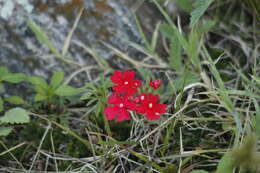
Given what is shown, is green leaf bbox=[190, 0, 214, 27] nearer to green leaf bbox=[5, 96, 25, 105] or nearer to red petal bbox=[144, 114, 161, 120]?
red petal bbox=[144, 114, 161, 120]

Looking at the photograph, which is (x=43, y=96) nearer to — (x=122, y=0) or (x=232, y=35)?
(x=122, y=0)

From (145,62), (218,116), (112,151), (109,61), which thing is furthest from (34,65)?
(218,116)

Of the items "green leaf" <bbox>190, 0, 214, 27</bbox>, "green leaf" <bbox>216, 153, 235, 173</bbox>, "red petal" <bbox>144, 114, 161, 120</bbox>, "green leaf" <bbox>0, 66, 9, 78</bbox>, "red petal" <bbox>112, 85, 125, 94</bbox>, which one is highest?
"green leaf" <bbox>190, 0, 214, 27</bbox>

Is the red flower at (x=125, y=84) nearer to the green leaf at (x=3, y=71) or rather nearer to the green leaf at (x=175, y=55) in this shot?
the green leaf at (x=175, y=55)

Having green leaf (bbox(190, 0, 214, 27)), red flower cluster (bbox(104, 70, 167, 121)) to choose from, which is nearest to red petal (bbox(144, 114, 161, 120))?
red flower cluster (bbox(104, 70, 167, 121))

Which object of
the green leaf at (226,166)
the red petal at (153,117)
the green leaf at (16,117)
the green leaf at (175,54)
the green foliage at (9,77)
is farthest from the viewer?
the green leaf at (175,54)

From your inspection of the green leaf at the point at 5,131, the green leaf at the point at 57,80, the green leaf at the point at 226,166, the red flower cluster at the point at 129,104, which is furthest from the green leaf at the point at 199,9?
the green leaf at the point at 5,131

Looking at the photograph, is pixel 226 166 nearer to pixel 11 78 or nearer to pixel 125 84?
pixel 125 84

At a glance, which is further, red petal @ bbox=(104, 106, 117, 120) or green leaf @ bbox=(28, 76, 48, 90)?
green leaf @ bbox=(28, 76, 48, 90)

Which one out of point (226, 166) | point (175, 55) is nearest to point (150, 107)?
point (226, 166)
